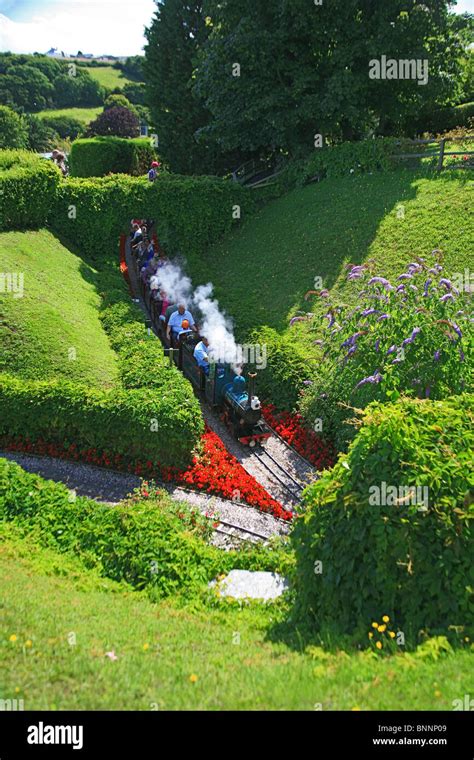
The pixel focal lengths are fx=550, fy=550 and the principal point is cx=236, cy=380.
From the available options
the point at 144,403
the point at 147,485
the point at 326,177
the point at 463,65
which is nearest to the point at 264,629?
the point at 147,485

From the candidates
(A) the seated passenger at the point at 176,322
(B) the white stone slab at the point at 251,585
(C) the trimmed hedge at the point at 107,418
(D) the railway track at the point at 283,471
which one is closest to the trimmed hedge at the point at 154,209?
(A) the seated passenger at the point at 176,322

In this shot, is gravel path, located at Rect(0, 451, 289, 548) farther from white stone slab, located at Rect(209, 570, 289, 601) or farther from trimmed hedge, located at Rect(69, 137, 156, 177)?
trimmed hedge, located at Rect(69, 137, 156, 177)

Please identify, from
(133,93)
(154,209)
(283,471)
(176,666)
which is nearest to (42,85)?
(133,93)

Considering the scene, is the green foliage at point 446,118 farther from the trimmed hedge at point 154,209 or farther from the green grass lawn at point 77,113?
the green grass lawn at point 77,113

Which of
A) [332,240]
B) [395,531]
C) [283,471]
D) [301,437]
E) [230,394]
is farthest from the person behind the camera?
[332,240]

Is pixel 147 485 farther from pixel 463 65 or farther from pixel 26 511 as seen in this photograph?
pixel 463 65

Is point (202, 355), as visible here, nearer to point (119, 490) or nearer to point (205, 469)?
point (205, 469)
